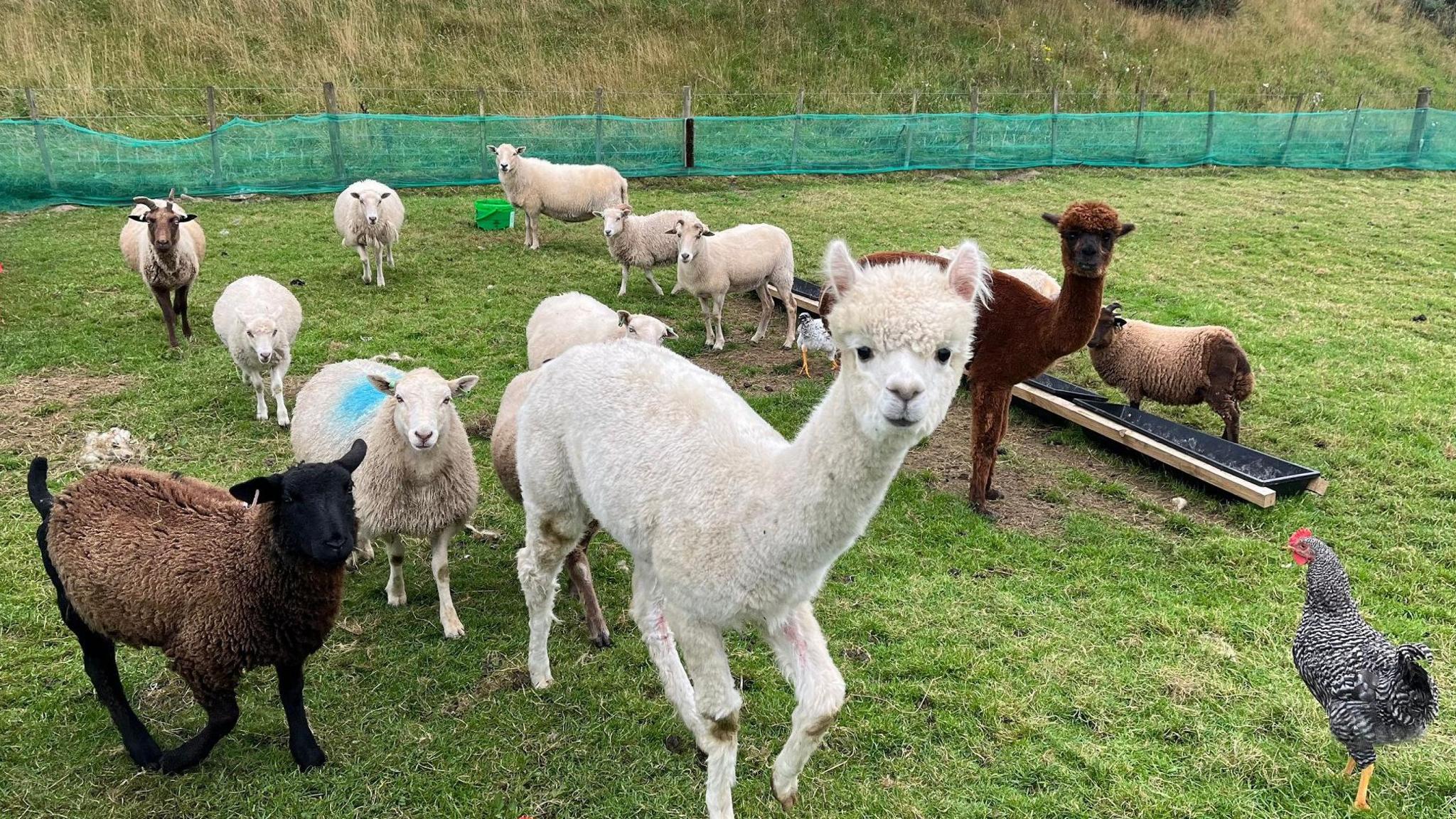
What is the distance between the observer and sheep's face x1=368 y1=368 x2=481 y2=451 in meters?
4.45

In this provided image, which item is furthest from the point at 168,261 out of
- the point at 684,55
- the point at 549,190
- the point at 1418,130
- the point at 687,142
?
the point at 1418,130

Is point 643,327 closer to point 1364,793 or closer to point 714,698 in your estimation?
point 714,698

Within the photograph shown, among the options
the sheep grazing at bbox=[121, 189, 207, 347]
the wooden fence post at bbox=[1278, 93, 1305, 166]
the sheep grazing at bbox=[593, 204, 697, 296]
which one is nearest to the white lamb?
the sheep grazing at bbox=[593, 204, 697, 296]

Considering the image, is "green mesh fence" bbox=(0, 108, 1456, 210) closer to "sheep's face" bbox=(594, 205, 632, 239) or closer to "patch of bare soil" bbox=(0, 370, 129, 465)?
"sheep's face" bbox=(594, 205, 632, 239)

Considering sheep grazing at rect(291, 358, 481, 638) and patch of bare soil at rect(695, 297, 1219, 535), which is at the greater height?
sheep grazing at rect(291, 358, 481, 638)

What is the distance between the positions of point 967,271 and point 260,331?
21.3 feet

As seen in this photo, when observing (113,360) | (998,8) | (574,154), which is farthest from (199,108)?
(998,8)

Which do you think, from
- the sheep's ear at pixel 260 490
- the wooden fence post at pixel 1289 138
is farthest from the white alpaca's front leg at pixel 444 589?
the wooden fence post at pixel 1289 138

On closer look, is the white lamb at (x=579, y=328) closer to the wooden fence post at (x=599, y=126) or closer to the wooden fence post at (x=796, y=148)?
the wooden fence post at (x=599, y=126)

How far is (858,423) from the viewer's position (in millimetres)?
2648

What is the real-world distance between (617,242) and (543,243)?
3.53 meters

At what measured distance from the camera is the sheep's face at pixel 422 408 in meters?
4.45

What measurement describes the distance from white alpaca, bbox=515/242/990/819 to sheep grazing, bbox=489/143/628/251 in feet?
35.3

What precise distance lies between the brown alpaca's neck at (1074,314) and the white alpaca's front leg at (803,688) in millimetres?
3287
